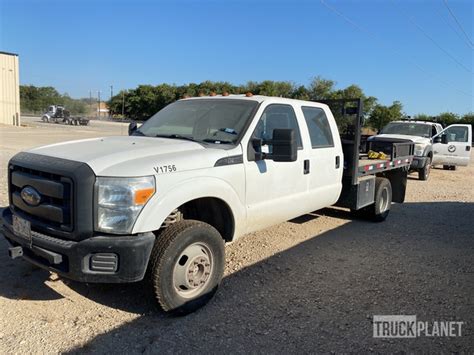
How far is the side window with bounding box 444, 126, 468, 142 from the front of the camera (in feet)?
51.1

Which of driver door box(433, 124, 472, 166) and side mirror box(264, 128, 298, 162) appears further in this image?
driver door box(433, 124, 472, 166)

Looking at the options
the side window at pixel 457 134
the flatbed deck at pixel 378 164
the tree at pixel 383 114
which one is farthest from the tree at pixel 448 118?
the flatbed deck at pixel 378 164

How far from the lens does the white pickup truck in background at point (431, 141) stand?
13406mm

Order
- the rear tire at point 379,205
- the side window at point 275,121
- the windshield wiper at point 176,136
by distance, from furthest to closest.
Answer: the rear tire at point 379,205
the side window at point 275,121
the windshield wiper at point 176,136

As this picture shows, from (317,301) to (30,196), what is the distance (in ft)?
9.23

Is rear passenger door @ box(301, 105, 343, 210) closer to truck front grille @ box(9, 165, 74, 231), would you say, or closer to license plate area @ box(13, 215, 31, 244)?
truck front grille @ box(9, 165, 74, 231)

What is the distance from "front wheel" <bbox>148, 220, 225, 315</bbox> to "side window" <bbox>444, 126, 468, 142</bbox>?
552 inches

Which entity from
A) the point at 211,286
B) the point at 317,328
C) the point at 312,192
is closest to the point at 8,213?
the point at 211,286

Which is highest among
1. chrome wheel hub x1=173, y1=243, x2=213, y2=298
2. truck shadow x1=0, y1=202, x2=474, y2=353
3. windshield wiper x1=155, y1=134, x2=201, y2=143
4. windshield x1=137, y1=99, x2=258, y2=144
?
windshield x1=137, y1=99, x2=258, y2=144

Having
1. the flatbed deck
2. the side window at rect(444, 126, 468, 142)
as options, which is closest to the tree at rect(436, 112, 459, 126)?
the side window at rect(444, 126, 468, 142)

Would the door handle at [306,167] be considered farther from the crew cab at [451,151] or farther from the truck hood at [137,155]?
the crew cab at [451,151]

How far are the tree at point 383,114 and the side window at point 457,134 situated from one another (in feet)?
81.5

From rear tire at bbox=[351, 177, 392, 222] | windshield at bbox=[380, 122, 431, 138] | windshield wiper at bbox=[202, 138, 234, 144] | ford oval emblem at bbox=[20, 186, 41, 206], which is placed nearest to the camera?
ford oval emblem at bbox=[20, 186, 41, 206]

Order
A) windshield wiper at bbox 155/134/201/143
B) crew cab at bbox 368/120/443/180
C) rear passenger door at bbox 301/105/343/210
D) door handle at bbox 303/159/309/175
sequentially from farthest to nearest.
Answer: crew cab at bbox 368/120/443/180, rear passenger door at bbox 301/105/343/210, door handle at bbox 303/159/309/175, windshield wiper at bbox 155/134/201/143
